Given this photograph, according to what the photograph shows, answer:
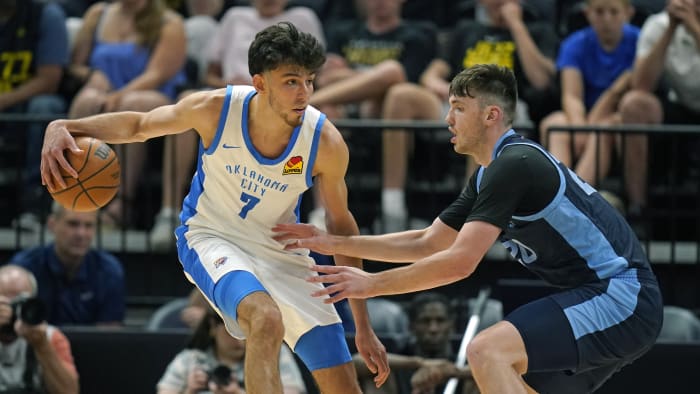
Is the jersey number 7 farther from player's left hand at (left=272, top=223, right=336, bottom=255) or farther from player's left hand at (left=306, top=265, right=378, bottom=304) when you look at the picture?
player's left hand at (left=306, top=265, right=378, bottom=304)

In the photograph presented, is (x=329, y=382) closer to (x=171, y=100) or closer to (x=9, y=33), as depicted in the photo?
(x=171, y=100)

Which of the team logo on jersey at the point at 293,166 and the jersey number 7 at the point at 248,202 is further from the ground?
the team logo on jersey at the point at 293,166

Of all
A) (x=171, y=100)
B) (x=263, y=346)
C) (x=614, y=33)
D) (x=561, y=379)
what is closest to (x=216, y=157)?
(x=263, y=346)

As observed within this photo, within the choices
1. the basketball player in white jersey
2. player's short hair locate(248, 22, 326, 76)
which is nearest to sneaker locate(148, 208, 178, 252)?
the basketball player in white jersey

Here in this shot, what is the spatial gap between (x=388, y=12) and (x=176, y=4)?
1877mm

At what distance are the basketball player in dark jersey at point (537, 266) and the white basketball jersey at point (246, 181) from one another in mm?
696

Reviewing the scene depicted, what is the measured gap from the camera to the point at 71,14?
410 inches

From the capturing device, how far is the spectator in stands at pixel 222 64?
8750 mm

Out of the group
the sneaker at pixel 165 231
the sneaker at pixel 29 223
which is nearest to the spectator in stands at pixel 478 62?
Result: the sneaker at pixel 165 231

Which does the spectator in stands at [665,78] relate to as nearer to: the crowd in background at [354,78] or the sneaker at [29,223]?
the crowd in background at [354,78]

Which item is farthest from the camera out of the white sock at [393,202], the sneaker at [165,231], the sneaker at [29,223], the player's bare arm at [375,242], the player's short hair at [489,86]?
the sneaker at [29,223]

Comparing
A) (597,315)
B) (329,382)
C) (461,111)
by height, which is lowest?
(329,382)

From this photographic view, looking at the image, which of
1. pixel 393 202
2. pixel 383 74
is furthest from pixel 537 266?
pixel 383 74

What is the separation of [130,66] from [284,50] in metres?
3.98
